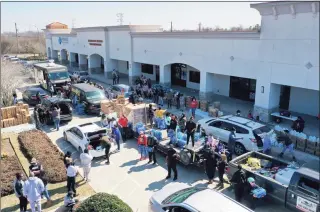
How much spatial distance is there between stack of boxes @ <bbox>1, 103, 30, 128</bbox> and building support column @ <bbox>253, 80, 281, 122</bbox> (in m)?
15.8

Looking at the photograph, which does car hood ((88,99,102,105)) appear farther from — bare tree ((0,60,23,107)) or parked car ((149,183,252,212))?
parked car ((149,183,252,212))

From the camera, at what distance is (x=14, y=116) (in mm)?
20672

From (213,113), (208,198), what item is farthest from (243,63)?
(208,198)

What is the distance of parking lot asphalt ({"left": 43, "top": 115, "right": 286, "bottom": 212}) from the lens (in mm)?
11266

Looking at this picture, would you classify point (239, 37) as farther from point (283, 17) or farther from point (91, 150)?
point (91, 150)

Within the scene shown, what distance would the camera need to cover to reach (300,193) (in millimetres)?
9328

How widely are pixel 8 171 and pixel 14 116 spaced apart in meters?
9.06

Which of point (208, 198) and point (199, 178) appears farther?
point (199, 178)

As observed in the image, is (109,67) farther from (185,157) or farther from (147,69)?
(185,157)

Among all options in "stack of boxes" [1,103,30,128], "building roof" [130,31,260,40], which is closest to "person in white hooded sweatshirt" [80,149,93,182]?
"stack of boxes" [1,103,30,128]

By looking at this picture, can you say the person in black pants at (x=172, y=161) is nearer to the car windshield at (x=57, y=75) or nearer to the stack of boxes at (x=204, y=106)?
the stack of boxes at (x=204, y=106)

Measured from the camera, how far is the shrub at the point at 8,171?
1141 centimetres

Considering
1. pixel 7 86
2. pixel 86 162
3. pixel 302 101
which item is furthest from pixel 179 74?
pixel 86 162

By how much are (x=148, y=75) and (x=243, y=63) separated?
1599 cm
